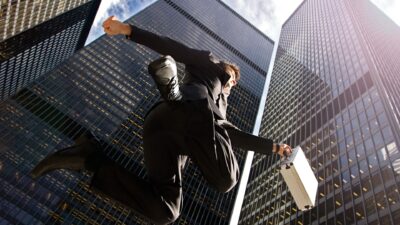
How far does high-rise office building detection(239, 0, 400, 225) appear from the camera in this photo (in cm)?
5288

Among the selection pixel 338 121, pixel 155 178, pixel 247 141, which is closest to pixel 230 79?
pixel 247 141

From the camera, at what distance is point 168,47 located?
12.4ft

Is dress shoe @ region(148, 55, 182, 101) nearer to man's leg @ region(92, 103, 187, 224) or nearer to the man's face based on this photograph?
man's leg @ region(92, 103, 187, 224)

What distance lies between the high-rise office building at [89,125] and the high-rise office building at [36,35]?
26.7ft

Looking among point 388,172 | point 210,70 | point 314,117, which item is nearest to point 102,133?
point 314,117

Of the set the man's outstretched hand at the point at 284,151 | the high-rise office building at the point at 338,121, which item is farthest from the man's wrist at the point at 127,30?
the high-rise office building at the point at 338,121

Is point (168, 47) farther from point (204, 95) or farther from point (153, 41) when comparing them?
point (204, 95)

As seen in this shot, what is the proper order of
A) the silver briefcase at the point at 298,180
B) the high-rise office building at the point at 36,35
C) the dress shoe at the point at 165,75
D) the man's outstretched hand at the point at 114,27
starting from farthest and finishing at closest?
the high-rise office building at the point at 36,35, the silver briefcase at the point at 298,180, the man's outstretched hand at the point at 114,27, the dress shoe at the point at 165,75

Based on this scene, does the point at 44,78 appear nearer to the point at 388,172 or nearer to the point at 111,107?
the point at 111,107

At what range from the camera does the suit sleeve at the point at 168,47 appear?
3.68 m

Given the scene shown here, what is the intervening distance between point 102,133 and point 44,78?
72.3ft

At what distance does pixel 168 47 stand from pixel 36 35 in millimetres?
99839

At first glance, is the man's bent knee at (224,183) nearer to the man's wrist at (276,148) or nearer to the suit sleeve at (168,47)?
the man's wrist at (276,148)

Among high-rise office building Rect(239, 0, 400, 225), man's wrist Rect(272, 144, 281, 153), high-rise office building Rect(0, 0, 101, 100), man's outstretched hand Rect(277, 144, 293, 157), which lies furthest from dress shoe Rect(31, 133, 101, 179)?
high-rise office building Rect(0, 0, 101, 100)
